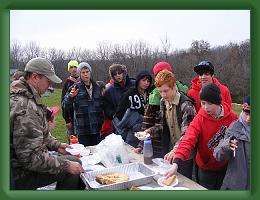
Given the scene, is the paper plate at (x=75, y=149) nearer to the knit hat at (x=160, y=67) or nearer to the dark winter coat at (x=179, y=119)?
the dark winter coat at (x=179, y=119)

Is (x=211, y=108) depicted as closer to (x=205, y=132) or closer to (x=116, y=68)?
(x=205, y=132)

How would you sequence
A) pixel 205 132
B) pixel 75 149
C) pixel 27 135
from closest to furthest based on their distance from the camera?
pixel 27 135, pixel 205 132, pixel 75 149

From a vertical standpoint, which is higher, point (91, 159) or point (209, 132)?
point (209, 132)

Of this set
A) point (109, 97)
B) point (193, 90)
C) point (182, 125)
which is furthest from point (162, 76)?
point (109, 97)

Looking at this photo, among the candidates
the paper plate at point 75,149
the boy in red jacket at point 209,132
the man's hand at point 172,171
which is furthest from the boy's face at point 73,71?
the man's hand at point 172,171

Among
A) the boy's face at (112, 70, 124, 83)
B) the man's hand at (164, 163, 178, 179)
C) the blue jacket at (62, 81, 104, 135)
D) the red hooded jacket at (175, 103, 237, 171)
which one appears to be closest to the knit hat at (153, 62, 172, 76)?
the boy's face at (112, 70, 124, 83)

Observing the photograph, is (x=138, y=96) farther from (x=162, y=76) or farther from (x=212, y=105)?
(x=212, y=105)

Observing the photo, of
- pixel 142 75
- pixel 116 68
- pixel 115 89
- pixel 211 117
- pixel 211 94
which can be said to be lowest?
pixel 211 117

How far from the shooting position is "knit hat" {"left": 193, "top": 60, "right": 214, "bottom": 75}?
3.06m

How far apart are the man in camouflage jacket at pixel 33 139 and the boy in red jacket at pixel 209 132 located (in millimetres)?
791

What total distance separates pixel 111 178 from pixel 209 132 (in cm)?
79

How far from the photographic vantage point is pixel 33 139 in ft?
6.61

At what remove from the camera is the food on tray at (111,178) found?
6.70ft

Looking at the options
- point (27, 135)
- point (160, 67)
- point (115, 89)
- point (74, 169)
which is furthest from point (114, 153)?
point (115, 89)
